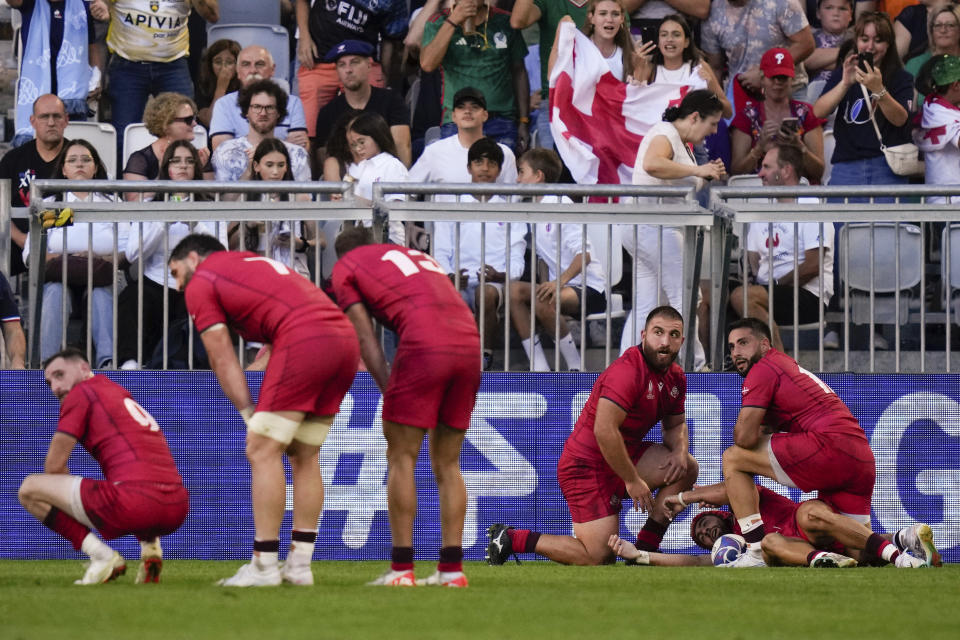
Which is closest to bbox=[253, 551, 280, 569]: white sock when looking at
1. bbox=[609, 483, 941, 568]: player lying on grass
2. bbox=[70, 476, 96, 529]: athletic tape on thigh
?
bbox=[70, 476, 96, 529]: athletic tape on thigh

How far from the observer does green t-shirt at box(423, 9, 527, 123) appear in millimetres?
13727

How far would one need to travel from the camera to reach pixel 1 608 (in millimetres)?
6422

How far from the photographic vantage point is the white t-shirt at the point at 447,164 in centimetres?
1245

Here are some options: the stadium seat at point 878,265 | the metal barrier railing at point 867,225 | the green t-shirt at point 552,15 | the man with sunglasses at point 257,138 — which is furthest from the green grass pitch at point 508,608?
the green t-shirt at point 552,15

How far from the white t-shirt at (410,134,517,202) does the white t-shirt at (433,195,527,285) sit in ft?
6.20

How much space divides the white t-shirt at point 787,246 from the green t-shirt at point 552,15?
3771 millimetres

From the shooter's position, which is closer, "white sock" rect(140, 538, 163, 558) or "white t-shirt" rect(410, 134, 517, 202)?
"white sock" rect(140, 538, 163, 558)

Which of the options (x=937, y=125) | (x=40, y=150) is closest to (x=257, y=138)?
(x=40, y=150)

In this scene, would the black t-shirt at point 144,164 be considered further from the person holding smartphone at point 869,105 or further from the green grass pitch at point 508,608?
the person holding smartphone at point 869,105

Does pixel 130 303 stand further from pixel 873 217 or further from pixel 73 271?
pixel 873 217

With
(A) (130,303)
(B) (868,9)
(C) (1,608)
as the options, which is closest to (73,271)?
(A) (130,303)

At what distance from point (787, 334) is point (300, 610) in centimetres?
548

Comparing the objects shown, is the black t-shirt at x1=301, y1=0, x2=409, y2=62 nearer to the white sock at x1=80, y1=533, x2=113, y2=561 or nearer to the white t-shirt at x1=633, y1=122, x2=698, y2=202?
the white t-shirt at x1=633, y1=122, x2=698, y2=202

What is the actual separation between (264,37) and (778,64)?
4956 millimetres
